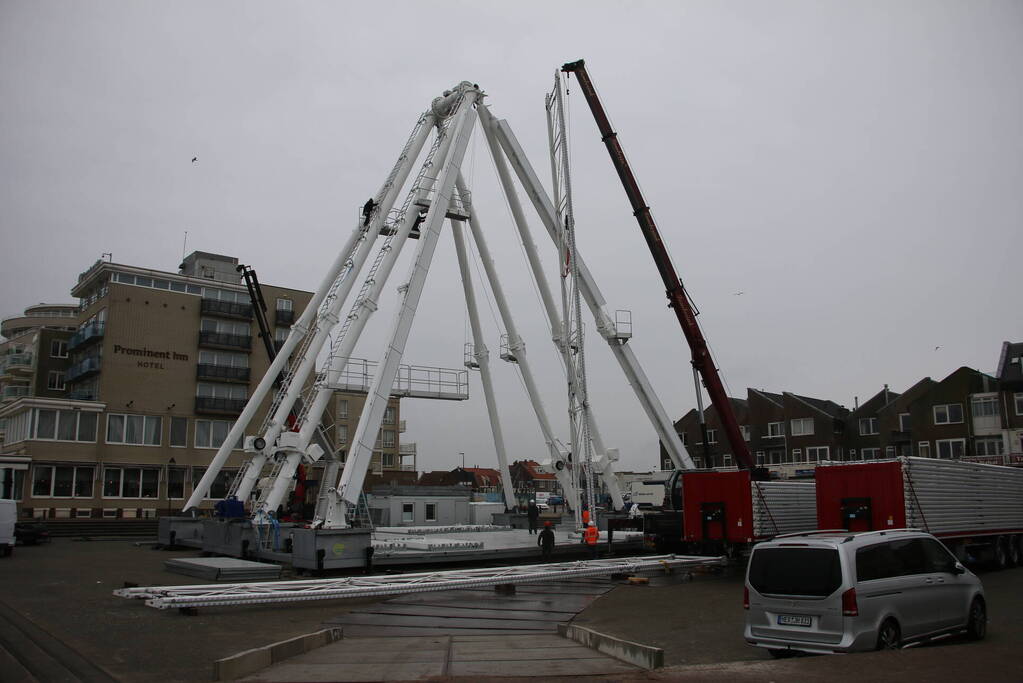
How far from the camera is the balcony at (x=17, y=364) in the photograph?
2416 inches

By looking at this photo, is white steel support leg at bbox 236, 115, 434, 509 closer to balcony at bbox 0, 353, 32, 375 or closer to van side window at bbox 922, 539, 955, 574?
van side window at bbox 922, 539, 955, 574

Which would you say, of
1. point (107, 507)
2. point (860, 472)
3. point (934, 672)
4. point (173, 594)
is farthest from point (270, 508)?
point (107, 507)

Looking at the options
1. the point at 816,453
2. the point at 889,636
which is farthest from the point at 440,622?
the point at 816,453

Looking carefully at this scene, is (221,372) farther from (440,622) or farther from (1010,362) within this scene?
(1010,362)

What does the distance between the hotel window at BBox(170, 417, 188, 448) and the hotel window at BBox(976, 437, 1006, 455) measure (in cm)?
5253

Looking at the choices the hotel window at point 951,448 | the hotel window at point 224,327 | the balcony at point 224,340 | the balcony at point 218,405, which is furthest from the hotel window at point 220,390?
the hotel window at point 951,448

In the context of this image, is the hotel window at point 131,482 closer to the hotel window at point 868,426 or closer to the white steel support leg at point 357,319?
the white steel support leg at point 357,319

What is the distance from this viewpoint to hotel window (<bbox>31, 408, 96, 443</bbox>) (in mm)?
47844

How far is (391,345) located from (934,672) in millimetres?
15887

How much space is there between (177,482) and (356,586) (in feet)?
142

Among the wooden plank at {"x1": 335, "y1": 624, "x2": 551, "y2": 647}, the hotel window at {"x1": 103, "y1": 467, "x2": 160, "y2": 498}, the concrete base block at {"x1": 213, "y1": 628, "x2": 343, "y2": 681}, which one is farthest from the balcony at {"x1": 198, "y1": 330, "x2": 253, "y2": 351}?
the concrete base block at {"x1": 213, "y1": 628, "x2": 343, "y2": 681}

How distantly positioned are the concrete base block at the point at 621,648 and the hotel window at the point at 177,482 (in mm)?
48083

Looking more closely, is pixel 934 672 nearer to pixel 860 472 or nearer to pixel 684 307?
pixel 860 472

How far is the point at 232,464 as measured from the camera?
5569 centimetres
